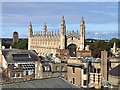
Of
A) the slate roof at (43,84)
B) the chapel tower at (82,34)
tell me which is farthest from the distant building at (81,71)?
the chapel tower at (82,34)

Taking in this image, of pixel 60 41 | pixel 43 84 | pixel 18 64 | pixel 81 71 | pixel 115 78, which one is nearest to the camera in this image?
pixel 43 84

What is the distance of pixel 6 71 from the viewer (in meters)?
22.4

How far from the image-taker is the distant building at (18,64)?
22344 millimetres

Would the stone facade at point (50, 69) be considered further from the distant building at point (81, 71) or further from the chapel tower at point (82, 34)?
the chapel tower at point (82, 34)

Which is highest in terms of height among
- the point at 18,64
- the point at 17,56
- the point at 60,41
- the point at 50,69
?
the point at 60,41

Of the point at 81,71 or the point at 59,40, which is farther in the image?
the point at 59,40

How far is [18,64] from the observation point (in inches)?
1003

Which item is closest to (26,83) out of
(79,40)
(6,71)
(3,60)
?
(6,71)

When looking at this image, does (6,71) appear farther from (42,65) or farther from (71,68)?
(71,68)

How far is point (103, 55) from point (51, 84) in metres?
12.1

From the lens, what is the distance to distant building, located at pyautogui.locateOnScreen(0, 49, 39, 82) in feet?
73.3

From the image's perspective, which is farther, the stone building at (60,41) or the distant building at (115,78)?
the stone building at (60,41)

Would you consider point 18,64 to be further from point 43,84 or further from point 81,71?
point 43,84

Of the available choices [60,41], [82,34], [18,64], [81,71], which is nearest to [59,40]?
[60,41]
